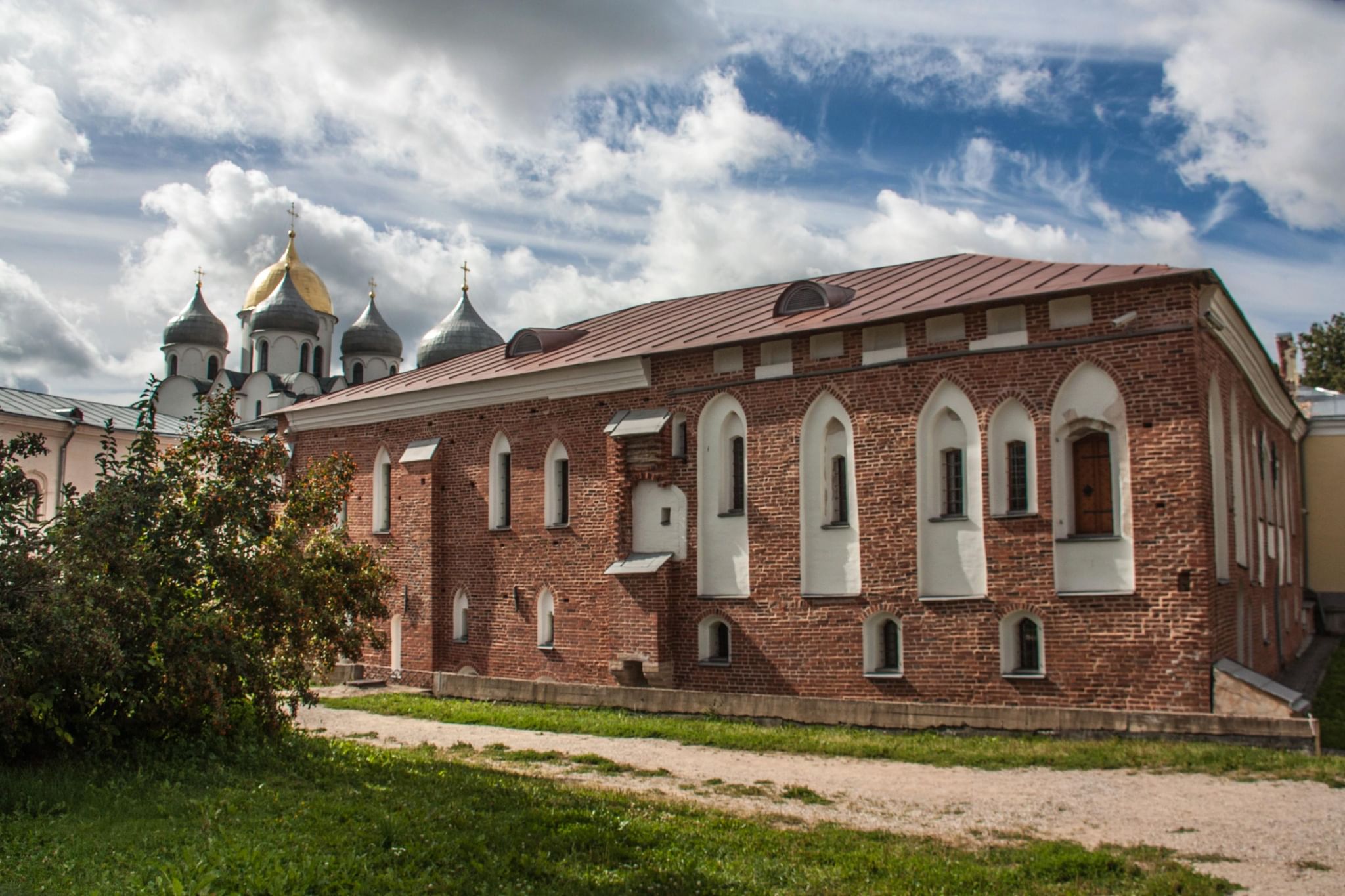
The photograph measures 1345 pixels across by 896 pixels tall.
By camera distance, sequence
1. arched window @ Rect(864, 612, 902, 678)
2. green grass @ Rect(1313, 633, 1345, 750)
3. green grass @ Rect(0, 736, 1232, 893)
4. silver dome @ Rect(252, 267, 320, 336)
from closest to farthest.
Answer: green grass @ Rect(0, 736, 1232, 893), green grass @ Rect(1313, 633, 1345, 750), arched window @ Rect(864, 612, 902, 678), silver dome @ Rect(252, 267, 320, 336)

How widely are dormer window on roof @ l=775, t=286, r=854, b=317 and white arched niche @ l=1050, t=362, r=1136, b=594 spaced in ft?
14.7

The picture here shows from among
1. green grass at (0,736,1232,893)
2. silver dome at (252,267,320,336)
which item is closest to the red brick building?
green grass at (0,736,1232,893)

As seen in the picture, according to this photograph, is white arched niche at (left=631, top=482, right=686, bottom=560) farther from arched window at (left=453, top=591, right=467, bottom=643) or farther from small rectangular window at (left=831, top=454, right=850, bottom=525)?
arched window at (left=453, top=591, right=467, bottom=643)

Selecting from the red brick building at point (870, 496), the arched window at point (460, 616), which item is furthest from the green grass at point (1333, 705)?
the arched window at point (460, 616)

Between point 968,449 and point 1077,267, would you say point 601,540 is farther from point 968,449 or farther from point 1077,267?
point 1077,267

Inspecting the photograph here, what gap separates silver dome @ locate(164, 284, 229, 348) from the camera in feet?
188

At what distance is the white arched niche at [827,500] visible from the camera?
59.0 ft

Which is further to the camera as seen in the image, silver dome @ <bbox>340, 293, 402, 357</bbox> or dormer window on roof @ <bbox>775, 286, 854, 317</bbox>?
silver dome @ <bbox>340, 293, 402, 357</bbox>

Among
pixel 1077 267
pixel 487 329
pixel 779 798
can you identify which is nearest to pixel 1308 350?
pixel 487 329

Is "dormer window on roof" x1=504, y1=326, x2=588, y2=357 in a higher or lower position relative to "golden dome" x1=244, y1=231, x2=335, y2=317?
lower

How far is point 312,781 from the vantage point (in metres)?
10.6

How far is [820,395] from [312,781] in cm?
1046

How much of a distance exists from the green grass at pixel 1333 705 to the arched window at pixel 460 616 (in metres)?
15.1

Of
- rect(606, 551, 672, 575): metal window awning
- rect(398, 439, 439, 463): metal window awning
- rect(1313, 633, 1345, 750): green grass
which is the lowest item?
rect(1313, 633, 1345, 750): green grass
